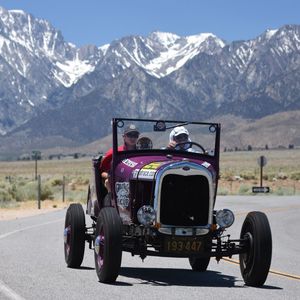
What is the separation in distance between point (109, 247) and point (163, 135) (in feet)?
7.78

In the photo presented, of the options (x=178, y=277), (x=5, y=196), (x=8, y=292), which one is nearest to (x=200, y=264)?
(x=178, y=277)

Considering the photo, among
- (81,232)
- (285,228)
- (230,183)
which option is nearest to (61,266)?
(81,232)

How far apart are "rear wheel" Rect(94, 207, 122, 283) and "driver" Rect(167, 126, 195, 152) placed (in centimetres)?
162

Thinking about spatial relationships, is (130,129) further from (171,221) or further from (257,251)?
(257,251)

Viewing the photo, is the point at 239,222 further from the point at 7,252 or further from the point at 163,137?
the point at 163,137

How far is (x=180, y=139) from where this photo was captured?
39.7 feet

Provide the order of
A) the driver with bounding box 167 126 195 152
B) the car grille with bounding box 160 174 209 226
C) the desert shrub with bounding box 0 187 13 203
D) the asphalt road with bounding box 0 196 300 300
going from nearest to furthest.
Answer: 1. the asphalt road with bounding box 0 196 300 300
2. the car grille with bounding box 160 174 209 226
3. the driver with bounding box 167 126 195 152
4. the desert shrub with bounding box 0 187 13 203

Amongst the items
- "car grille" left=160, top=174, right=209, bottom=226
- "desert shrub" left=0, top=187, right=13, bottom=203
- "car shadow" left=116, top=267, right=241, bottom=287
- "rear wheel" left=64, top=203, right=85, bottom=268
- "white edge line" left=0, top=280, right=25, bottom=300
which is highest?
"car grille" left=160, top=174, right=209, bottom=226

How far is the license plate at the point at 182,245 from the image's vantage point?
10523 millimetres

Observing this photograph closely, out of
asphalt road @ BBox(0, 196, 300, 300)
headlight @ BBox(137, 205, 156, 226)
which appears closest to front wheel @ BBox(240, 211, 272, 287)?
asphalt road @ BBox(0, 196, 300, 300)

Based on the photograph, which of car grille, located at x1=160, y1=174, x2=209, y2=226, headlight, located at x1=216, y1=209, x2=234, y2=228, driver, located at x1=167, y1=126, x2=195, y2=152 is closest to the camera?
car grille, located at x1=160, y1=174, x2=209, y2=226

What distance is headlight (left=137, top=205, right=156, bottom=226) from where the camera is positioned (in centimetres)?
1055

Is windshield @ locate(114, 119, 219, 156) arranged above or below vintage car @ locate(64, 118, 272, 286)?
above

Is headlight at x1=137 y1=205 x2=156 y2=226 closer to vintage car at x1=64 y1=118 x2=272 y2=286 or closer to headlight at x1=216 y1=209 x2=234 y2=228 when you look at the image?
vintage car at x1=64 y1=118 x2=272 y2=286
